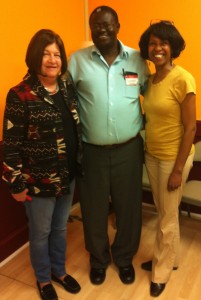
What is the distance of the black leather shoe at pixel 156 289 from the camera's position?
1.98 metres

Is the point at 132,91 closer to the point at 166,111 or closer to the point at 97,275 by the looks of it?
the point at 166,111

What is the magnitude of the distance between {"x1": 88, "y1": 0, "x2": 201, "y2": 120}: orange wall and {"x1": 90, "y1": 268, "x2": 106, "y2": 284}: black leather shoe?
4.89 ft

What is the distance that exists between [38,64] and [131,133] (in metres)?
0.67

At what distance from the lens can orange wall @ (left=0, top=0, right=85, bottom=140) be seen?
6.90 ft

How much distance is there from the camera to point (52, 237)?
1960 mm

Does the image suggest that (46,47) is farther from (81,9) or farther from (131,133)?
(81,9)

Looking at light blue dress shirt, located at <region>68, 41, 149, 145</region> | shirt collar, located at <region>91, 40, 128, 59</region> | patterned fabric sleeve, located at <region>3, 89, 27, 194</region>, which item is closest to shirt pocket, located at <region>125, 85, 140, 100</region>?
light blue dress shirt, located at <region>68, 41, 149, 145</region>

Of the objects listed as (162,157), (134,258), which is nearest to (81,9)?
(162,157)

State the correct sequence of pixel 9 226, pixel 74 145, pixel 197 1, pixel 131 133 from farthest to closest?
1. pixel 197 1
2. pixel 9 226
3. pixel 131 133
4. pixel 74 145

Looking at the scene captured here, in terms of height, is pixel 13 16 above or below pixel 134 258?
above

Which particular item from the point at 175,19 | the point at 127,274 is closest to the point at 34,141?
the point at 127,274

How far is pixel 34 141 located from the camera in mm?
1615

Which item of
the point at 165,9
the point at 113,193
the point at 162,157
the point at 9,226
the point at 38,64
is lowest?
the point at 9,226

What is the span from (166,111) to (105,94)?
1.16ft
